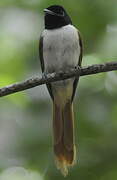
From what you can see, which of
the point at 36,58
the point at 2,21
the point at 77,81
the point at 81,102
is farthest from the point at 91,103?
the point at 2,21

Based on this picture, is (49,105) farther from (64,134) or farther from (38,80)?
(38,80)

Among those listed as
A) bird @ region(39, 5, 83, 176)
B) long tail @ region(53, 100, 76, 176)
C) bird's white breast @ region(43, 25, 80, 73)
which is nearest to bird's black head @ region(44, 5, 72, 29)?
bird @ region(39, 5, 83, 176)

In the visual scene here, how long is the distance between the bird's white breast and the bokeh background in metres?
0.10

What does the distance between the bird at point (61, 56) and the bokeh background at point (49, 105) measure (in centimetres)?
8

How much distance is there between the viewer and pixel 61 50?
454cm

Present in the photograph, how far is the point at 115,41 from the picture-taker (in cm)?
449

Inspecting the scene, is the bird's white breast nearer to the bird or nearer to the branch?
the bird

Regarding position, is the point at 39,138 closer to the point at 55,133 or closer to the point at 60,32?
the point at 55,133

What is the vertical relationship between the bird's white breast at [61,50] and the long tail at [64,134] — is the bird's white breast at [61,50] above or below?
above

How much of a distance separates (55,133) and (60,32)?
914 mm

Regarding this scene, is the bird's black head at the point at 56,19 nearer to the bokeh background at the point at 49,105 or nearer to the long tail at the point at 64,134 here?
the bokeh background at the point at 49,105

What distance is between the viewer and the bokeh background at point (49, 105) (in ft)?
13.3

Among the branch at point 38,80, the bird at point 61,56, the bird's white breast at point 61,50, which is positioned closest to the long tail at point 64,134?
the bird at point 61,56

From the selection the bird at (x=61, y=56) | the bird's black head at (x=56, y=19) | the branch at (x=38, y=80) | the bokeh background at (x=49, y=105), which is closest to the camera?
the branch at (x=38, y=80)
